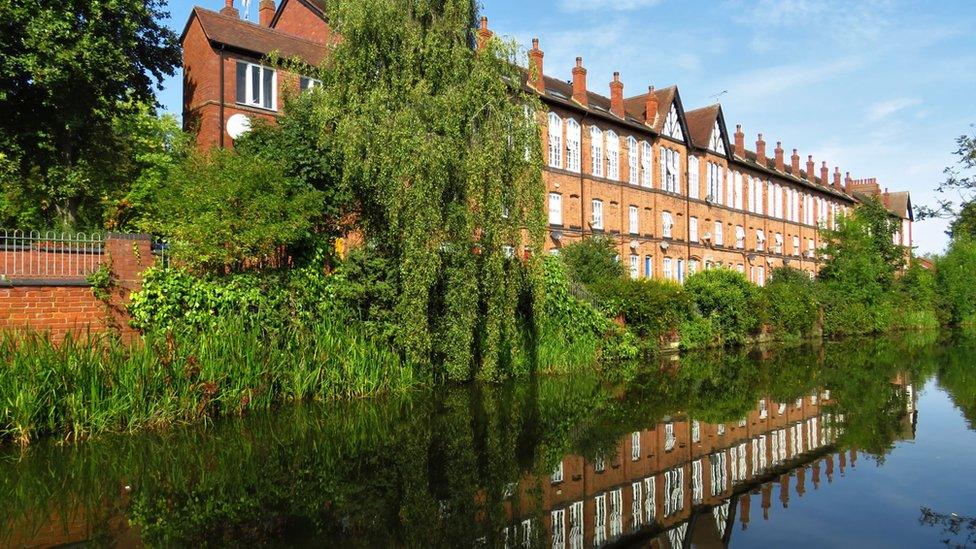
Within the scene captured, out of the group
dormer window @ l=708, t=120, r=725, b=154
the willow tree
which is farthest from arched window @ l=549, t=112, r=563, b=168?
the willow tree

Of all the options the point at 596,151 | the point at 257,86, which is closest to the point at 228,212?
the point at 257,86

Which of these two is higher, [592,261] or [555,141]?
[555,141]

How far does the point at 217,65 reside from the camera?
2222 centimetres

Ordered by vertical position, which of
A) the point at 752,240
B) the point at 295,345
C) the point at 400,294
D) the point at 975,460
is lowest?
the point at 975,460

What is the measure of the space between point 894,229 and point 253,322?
4159cm

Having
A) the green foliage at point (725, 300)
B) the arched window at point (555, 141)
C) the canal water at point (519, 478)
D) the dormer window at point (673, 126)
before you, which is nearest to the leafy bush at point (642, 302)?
the green foliage at point (725, 300)

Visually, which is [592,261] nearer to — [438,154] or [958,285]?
[438,154]

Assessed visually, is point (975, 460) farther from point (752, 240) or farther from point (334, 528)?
point (752, 240)

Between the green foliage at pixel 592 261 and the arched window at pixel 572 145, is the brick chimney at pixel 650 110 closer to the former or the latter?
the arched window at pixel 572 145

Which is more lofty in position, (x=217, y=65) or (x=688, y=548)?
(x=217, y=65)

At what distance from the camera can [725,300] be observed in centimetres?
2756

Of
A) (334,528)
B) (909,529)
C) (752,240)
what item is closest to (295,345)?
(334,528)

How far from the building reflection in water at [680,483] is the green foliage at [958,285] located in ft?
150

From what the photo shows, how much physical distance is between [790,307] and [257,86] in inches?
993
